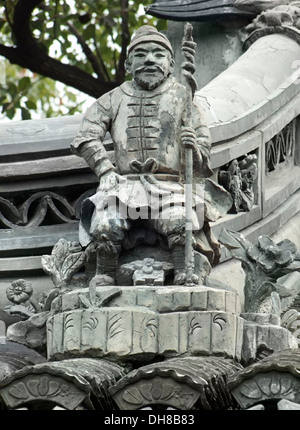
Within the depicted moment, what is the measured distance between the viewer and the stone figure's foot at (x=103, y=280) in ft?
49.7

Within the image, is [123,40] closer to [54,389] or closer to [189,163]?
[189,163]

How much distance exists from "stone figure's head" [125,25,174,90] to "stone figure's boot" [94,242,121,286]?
1.33 m

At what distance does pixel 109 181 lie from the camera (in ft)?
50.5

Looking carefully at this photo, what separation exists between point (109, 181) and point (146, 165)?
0.31 m

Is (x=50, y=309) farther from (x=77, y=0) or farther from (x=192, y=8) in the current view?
(x=77, y=0)

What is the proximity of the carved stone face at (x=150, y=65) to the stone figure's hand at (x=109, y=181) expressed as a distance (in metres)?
0.76

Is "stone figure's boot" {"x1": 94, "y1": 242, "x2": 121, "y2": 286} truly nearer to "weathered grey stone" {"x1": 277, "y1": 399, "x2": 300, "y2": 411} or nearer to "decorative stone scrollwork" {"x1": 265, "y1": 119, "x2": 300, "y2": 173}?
"weathered grey stone" {"x1": 277, "y1": 399, "x2": 300, "y2": 411}

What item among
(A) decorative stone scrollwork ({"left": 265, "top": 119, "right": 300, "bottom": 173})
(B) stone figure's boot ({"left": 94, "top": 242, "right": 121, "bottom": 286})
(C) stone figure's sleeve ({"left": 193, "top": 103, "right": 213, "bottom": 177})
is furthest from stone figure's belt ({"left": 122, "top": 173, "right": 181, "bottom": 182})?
(A) decorative stone scrollwork ({"left": 265, "top": 119, "right": 300, "bottom": 173})

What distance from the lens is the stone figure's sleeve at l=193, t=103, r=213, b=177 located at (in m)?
15.4

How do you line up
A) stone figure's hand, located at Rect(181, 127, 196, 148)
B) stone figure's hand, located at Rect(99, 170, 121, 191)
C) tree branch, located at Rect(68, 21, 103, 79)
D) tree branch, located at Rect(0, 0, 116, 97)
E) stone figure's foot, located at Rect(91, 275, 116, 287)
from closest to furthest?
1. stone figure's foot, located at Rect(91, 275, 116, 287)
2. stone figure's hand, located at Rect(181, 127, 196, 148)
3. stone figure's hand, located at Rect(99, 170, 121, 191)
4. tree branch, located at Rect(0, 0, 116, 97)
5. tree branch, located at Rect(68, 21, 103, 79)

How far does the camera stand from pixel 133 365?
14.7 meters

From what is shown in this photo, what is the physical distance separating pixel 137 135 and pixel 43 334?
1690mm

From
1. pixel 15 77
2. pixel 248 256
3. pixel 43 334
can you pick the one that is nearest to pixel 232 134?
pixel 248 256

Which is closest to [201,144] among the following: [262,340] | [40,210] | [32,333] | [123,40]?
[262,340]
